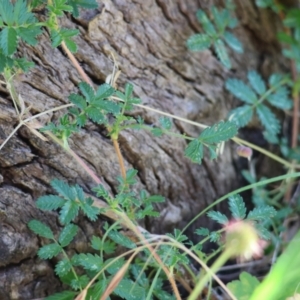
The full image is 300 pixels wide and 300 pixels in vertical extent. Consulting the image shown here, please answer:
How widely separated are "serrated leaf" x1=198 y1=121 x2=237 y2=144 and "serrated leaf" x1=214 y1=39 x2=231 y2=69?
41 cm

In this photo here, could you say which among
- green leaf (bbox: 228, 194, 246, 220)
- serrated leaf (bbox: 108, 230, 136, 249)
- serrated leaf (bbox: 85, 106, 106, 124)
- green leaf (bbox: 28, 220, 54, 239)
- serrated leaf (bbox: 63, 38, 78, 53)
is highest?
serrated leaf (bbox: 63, 38, 78, 53)

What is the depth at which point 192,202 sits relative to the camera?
1561 mm

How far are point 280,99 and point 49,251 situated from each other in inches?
35.6

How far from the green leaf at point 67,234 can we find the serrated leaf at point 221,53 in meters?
0.70

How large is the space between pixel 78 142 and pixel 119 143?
131 mm

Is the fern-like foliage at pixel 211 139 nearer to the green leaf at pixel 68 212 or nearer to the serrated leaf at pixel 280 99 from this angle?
the green leaf at pixel 68 212

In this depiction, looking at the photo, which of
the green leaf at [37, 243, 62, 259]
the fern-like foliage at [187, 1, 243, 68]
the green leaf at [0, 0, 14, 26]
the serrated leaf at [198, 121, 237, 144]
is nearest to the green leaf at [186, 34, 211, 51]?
the fern-like foliage at [187, 1, 243, 68]

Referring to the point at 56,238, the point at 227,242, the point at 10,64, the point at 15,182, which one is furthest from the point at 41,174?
the point at 227,242

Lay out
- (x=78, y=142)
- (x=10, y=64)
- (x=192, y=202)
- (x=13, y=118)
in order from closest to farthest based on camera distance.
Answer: (x=10, y=64), (x=13, y=118), (x=78, y=142), (x=192, y=202)

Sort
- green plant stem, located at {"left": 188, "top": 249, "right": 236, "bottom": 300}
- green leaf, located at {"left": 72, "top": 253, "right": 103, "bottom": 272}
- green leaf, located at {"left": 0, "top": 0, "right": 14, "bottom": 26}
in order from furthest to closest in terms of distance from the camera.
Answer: green leaf, located at {"left": 72, "top": 253, "right": 103, "bottom": 272} < green leaf, located at {"left": 0, "top": 0, "right": 14, "bottom": 26} < green plant stem, located at {"left": 188, "top": 249, "right": 236, "bottom": 300}

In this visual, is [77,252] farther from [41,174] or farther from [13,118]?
[13,118]

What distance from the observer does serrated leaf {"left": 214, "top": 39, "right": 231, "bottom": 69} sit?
60.6 inches

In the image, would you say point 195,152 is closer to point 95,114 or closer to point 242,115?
point 95,114

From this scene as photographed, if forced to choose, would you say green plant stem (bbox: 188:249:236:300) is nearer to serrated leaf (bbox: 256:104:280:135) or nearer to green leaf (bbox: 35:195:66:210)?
green leaf (bbox: 35:195:66:210)
